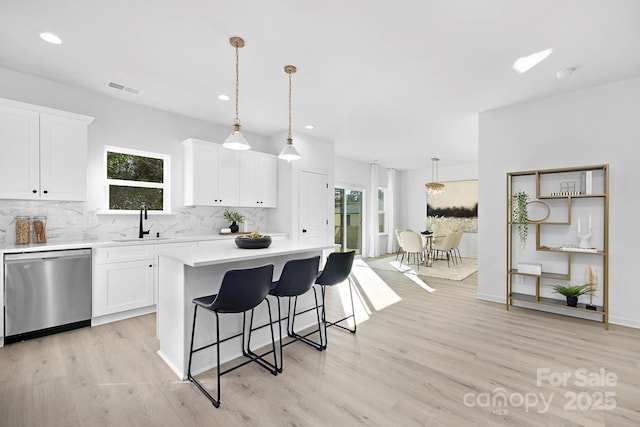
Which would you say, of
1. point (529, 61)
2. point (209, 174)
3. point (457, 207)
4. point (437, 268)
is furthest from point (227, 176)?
point (457, 207)

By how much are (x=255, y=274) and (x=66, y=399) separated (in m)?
1.50

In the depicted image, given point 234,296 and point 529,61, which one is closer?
point 234,296

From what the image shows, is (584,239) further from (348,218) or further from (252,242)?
(348,218)

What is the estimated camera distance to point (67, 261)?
3115 millimetres

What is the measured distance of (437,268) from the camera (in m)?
6.86

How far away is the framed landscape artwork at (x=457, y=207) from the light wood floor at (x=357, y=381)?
554 cm

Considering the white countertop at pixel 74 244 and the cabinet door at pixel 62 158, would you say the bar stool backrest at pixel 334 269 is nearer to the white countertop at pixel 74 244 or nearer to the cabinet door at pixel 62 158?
the white countertop at pixel 74 244

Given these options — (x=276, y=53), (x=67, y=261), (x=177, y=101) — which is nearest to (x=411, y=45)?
(x=276, y=53)

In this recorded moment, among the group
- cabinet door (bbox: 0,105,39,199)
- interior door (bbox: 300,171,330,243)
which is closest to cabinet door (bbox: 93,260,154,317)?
cabinet door (bbox: 0,105,39,199)

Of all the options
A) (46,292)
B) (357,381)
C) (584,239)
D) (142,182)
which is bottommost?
(357,381)

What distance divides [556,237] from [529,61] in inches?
86.1

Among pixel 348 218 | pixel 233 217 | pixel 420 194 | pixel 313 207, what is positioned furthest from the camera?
pixel 420 194

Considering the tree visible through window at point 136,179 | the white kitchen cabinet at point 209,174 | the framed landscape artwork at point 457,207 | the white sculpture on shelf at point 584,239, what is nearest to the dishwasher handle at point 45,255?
the tree visible through window at point 136,179

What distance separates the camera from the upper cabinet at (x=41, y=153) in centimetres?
302
